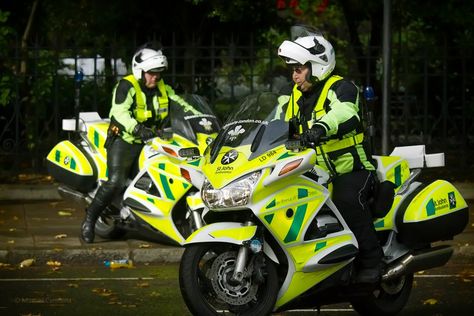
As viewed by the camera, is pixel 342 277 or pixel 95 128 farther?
pixel 95 128

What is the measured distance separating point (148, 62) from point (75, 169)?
50.3 inches

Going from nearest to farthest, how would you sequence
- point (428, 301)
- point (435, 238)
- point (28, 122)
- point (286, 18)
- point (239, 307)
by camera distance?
1. point (239, 307)
2. point (435, 238)
3. point (428, 301)
4. point (28, 122)
5. point (286, 18)

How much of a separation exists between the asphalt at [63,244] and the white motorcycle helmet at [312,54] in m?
3.50

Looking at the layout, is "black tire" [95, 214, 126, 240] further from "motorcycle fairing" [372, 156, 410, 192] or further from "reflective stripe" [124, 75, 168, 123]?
"motorcycle fairing" [372, 156, 410, 192]

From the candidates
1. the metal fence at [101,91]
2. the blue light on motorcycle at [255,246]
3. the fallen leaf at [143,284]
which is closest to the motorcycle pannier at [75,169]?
the fallen leaf at [143,284]

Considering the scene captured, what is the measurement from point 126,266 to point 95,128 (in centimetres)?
170

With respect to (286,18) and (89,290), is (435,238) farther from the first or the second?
(286,18)

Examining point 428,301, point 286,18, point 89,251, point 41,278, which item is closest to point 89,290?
point 41,278

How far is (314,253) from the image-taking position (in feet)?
27.1

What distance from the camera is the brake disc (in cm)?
801

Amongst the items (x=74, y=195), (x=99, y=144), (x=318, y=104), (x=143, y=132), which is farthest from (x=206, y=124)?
(x=318, y=104)

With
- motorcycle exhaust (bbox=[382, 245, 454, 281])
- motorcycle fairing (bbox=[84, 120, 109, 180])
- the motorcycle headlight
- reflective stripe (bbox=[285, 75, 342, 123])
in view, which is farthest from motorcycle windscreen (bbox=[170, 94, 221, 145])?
the motorcycle headlight

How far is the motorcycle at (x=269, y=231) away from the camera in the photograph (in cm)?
799

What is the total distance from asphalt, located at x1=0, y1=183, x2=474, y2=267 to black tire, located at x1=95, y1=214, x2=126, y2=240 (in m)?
0.08
